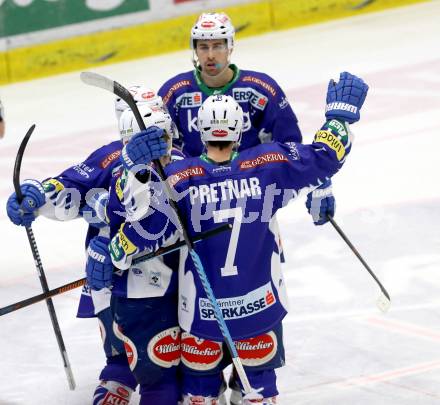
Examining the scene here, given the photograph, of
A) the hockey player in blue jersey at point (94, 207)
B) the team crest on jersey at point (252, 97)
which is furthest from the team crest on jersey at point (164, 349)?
the team crest on jersey at point (252, 97)

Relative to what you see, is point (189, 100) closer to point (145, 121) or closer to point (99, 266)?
point (145, 121)

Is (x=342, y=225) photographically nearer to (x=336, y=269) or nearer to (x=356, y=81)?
(x=336, y=269)

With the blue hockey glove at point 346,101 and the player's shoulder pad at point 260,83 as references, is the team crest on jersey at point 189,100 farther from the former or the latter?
the blue hockey glove at point 346,101

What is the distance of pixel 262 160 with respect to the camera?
16.7 feet

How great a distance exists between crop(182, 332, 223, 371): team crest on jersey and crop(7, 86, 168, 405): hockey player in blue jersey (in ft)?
2.12

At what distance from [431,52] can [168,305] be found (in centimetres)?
840

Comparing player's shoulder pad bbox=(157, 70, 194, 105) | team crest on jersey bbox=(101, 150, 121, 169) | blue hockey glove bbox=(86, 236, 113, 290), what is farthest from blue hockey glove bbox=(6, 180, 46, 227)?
player's shoulder pad bbox=(157, 70, 194, 105)

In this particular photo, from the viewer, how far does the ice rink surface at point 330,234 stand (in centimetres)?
651

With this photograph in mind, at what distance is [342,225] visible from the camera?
8664 millimetres

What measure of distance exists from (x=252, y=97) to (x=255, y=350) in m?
1.78

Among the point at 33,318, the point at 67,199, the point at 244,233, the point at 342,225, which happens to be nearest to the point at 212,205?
the point at 244,233

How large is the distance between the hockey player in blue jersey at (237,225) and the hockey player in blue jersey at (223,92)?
4.08ft

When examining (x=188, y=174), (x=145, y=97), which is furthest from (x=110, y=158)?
(x=188, y=174)

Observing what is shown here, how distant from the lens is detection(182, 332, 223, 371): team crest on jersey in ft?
17.3
